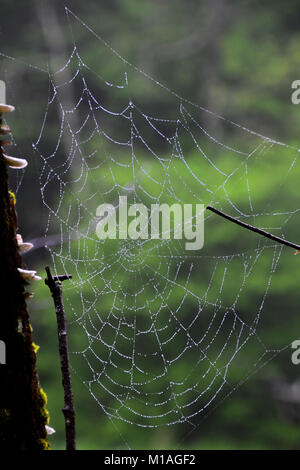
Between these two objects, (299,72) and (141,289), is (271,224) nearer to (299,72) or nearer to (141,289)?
(141,289)

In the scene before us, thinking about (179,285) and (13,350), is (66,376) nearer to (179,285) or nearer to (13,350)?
(13,350)

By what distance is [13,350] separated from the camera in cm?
155

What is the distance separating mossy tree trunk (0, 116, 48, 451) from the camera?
5.08 ft

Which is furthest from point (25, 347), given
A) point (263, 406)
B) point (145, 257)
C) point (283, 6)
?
point (283, 6)

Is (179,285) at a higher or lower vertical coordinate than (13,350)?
higher

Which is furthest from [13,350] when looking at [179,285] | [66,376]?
[179,285]

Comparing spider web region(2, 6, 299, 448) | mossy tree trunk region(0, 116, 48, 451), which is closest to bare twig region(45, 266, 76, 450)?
mossy tree trunk region(0, 116, 48, 451)

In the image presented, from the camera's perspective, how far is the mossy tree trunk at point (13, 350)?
5.08ft

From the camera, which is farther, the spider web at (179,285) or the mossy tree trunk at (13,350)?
the spider web at (179,285)

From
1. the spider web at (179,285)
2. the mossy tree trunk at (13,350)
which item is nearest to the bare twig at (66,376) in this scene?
the mossy tree trunk at (13,350)

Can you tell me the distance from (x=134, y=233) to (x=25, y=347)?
4430 millimetres

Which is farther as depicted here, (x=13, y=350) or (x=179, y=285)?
(x=179, y=285)

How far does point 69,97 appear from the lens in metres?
10.2

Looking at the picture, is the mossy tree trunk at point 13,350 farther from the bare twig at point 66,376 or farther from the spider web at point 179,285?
the spider web at point 179,285
